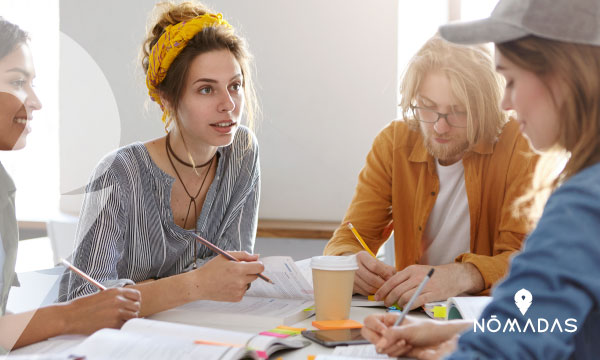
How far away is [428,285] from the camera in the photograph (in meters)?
1.33

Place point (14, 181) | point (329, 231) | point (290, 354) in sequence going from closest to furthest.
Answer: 1. point (290, 354)
2. point (14, 181)
3. point (329, 231)

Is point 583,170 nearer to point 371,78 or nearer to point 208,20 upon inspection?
point 208,20

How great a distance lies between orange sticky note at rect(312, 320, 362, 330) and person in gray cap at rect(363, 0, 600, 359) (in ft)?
0.74

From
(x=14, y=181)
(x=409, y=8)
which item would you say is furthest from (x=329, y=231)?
(x=14, y=181)

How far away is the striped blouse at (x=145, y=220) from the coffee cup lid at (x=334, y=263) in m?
0.47

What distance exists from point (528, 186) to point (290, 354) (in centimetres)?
90

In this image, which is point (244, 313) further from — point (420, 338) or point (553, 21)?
point (553, 21)

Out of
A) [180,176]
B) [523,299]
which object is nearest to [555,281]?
[523,299]

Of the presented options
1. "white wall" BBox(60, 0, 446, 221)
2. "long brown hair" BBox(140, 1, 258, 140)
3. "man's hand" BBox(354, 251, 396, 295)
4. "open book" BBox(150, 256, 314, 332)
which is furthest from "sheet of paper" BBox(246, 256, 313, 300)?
"white wall" BBox(60, 0, 446, 221)

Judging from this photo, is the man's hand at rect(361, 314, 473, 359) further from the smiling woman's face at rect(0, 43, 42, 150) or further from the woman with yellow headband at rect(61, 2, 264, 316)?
the smiling woman's face at rect(0, 43, 42, 150)

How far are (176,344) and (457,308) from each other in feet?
1.75

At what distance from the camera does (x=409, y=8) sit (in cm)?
281

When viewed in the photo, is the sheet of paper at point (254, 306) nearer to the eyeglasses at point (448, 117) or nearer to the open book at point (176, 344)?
the open book at point (176, 344)

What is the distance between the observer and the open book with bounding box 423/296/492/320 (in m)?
1.08
